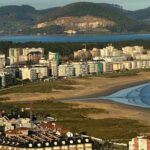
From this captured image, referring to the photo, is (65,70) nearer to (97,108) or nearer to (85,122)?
(97,108)

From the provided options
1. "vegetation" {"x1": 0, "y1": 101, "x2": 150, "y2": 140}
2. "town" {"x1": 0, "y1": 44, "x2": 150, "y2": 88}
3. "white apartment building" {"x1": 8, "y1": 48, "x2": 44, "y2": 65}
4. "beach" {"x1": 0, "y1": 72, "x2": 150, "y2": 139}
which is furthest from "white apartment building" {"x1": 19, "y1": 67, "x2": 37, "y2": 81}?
"vegetation" {"x1": 0, "y1": 101, "x2": 150, "y2": 140}

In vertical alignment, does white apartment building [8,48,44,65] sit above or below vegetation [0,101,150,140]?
below

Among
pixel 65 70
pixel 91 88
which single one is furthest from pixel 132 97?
pixel 65 70

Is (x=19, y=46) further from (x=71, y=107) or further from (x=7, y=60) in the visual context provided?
(x=71, y=107)

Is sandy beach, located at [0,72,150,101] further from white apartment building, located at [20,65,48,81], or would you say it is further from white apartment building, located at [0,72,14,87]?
white apartment building, located at [0,72,14,87]

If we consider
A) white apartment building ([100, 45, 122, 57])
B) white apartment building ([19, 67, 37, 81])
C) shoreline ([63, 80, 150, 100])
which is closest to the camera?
shoreline ([63, 80, 150, 100])
